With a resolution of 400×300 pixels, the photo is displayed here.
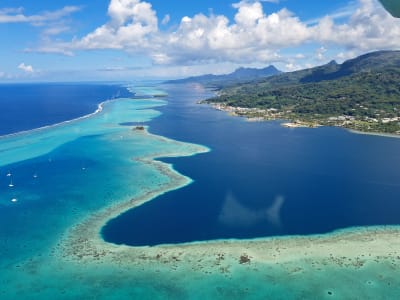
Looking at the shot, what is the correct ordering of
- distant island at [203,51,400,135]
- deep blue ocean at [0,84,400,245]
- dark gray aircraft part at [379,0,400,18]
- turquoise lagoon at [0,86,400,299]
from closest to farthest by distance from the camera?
dark gray aircraft part at [379,0,400,18] → turquoise lagoon at [0,86,400,299] → deep blue ocean at [0,84,400,245] → distant island at [203,51,400,135]

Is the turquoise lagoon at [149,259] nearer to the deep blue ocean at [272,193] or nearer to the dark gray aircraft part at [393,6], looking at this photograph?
the deep blue ocean at [272,193]

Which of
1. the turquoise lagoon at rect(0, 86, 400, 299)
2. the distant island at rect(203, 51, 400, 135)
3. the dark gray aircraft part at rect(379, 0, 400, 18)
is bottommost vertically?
the turquoise lagoon at rect(0, 86, 400, 299)

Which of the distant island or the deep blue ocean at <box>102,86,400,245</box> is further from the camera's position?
the distant island

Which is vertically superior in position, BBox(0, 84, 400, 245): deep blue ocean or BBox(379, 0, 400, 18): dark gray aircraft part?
BBox(379, 0, 400, 18): dark gray aircraft part

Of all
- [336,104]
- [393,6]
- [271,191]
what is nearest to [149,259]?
[271,191]

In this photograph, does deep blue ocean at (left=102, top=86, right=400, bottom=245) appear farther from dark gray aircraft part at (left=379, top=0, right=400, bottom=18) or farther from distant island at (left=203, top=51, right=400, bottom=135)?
dark gray aircraft part at (left=379, top=0, right=400, bottom=18)

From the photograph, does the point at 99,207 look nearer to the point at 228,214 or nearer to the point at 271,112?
the point at 228,214

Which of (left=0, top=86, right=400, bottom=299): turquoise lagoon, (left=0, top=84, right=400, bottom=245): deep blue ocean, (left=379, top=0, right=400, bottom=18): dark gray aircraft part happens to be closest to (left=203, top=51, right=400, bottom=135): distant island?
(left=0, top=84, right=400, bottom=245): deep blue ocean

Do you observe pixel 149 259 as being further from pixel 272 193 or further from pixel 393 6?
pixel 393 6
